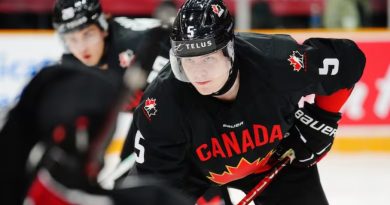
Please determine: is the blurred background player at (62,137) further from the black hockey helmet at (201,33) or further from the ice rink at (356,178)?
the ice rink at (356,178)

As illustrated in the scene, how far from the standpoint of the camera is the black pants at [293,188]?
2805mm

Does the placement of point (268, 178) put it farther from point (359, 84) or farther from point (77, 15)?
point (359, 84)

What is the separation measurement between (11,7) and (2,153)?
473 cm

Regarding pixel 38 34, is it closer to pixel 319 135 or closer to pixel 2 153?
pixel 319 135

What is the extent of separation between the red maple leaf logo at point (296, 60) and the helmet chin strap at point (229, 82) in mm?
188

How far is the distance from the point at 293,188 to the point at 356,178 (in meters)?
1.55

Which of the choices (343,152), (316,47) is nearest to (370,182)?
(343,152)

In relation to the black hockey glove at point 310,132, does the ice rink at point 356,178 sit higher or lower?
lower

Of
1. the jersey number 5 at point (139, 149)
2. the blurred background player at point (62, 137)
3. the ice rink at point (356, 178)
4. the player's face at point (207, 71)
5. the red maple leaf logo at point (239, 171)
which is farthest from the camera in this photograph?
the ice rink at point (356, 178)

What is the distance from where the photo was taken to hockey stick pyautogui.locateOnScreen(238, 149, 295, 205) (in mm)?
2816

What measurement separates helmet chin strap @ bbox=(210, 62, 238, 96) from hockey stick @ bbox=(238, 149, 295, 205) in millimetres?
451

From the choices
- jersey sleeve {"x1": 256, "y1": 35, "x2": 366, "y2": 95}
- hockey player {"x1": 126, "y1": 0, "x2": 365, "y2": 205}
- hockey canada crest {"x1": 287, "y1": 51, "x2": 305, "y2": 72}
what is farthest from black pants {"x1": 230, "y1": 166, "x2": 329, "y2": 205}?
hockey canada crest {"x1": 287, "y1": 51, "x2": 305, "y2": 72}

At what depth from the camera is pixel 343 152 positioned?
5074 millimetres

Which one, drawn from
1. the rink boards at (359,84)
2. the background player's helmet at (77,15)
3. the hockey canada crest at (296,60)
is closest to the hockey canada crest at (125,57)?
the background player's helmet at (77,15)
